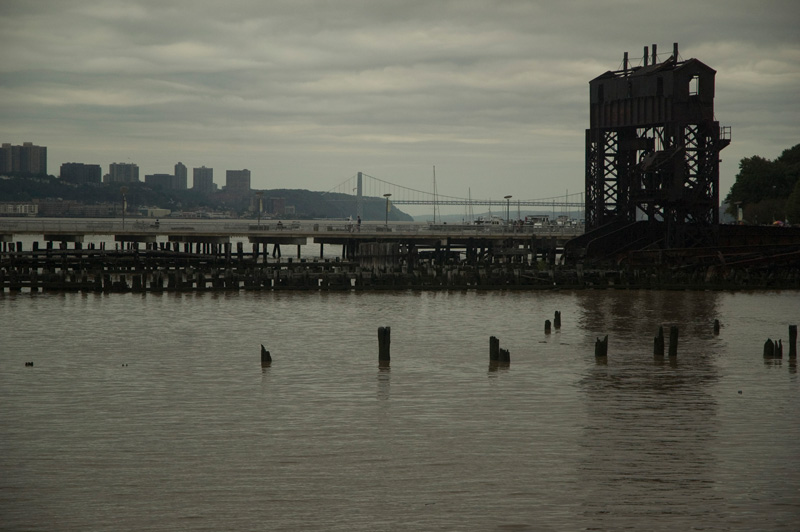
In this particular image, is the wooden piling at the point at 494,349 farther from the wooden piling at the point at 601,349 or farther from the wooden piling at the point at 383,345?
the wooden piling at the point at 601,349

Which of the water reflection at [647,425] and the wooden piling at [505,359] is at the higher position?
the wooden piling at [505,359]

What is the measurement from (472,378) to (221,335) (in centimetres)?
1458

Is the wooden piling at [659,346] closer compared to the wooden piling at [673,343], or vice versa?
the wooden piling at [673,343]

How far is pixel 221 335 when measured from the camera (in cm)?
3922

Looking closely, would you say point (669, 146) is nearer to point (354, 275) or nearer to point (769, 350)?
point (354, 275)

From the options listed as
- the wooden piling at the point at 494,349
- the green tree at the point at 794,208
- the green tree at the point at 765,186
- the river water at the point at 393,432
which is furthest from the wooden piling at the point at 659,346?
the green tree at the point at 765,186

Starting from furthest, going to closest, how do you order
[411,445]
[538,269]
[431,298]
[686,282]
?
[538,269]
[686,282]
[431,298]
[411,445]

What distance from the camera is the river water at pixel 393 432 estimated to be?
48.6ft

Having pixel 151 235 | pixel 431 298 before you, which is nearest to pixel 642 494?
pixel 431 298

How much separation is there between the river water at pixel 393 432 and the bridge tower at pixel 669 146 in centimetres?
2893

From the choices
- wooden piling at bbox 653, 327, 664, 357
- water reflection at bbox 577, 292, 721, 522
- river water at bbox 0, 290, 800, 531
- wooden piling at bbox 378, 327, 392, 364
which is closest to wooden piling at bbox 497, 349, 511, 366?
river water at bbox 0, 290, 800, 531

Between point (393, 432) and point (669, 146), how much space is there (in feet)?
173

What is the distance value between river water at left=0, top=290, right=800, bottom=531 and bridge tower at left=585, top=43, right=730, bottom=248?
28930 mm

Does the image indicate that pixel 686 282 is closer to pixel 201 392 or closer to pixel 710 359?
pixel 710 359
